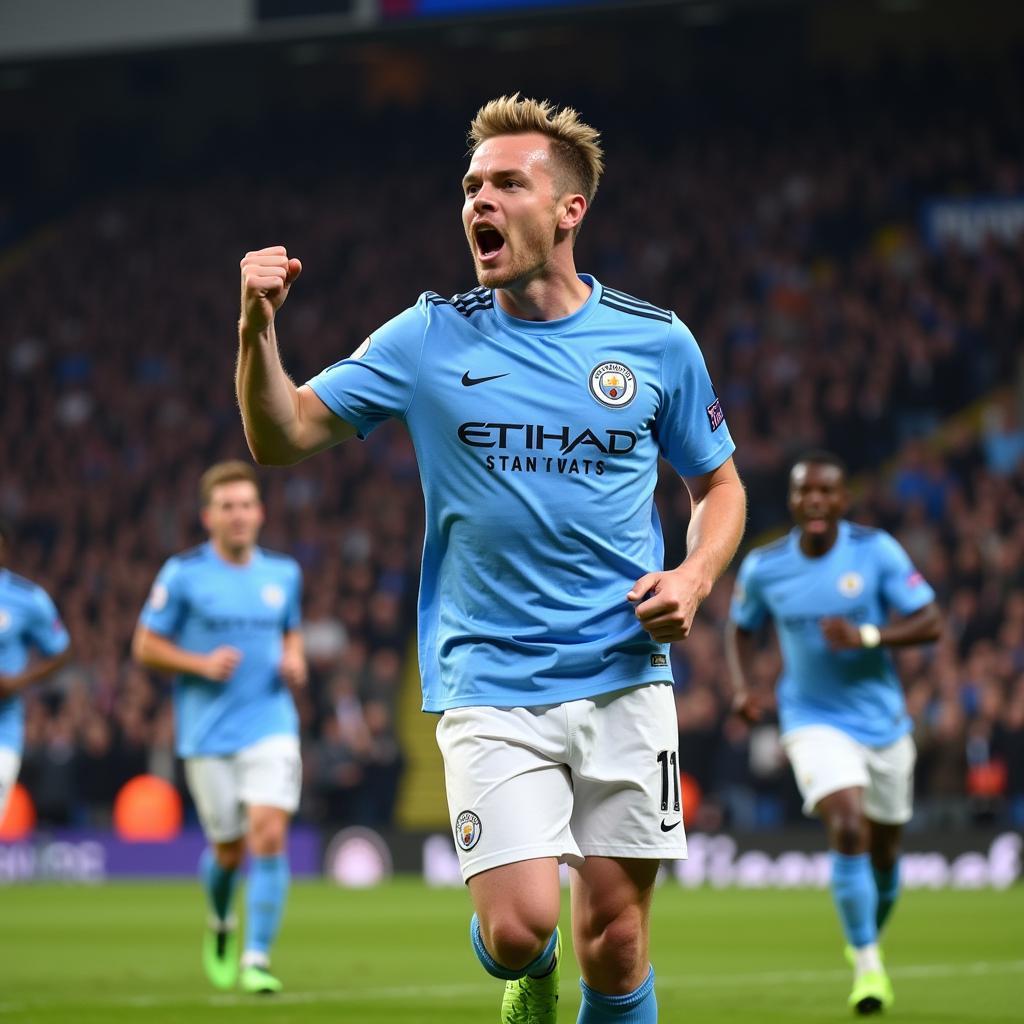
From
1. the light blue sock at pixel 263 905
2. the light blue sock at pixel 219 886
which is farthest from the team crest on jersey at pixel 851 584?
the light blue sock at pixel 219 886

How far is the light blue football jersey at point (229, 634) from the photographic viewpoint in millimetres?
11320

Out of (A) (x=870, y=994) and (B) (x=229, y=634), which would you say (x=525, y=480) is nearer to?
(A) (x=870, y=994)

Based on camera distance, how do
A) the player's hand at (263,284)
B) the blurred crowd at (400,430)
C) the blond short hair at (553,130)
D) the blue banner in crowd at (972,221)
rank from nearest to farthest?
the player's hand at (263,284), the blond short hair at (553,130), the blurred crowd at (400,430), the blue banner in crowd at (972,221)

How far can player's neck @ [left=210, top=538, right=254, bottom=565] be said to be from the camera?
11773 mm

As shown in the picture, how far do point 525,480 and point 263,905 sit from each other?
19.1 ft

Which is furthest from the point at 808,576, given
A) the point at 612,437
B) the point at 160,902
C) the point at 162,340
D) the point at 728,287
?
the point at 162,340

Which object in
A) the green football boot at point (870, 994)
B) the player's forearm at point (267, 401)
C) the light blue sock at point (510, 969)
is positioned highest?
the player's forearm at point (267, 401)

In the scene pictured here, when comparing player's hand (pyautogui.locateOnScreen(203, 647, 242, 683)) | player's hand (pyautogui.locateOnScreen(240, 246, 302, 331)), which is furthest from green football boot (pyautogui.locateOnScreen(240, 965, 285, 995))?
player's hand (pyautogui.locateOnScreen(240, 246, 302, 331))

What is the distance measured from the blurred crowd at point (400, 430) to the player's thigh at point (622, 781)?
46.2 ft

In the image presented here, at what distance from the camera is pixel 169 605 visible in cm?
1160

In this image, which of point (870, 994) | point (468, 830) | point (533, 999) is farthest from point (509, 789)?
point (870, 994)

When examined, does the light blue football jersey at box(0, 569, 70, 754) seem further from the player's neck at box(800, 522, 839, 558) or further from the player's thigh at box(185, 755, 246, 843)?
the player's neck at box(800, 522, 839, 558)

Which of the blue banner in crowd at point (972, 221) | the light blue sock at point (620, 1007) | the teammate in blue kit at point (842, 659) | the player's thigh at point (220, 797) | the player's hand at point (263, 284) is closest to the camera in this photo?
the player's hand at point (263, 284)

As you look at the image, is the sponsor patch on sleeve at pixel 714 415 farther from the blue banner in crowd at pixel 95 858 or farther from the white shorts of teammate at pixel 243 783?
the blue banner in crowd at pixel 95 858
